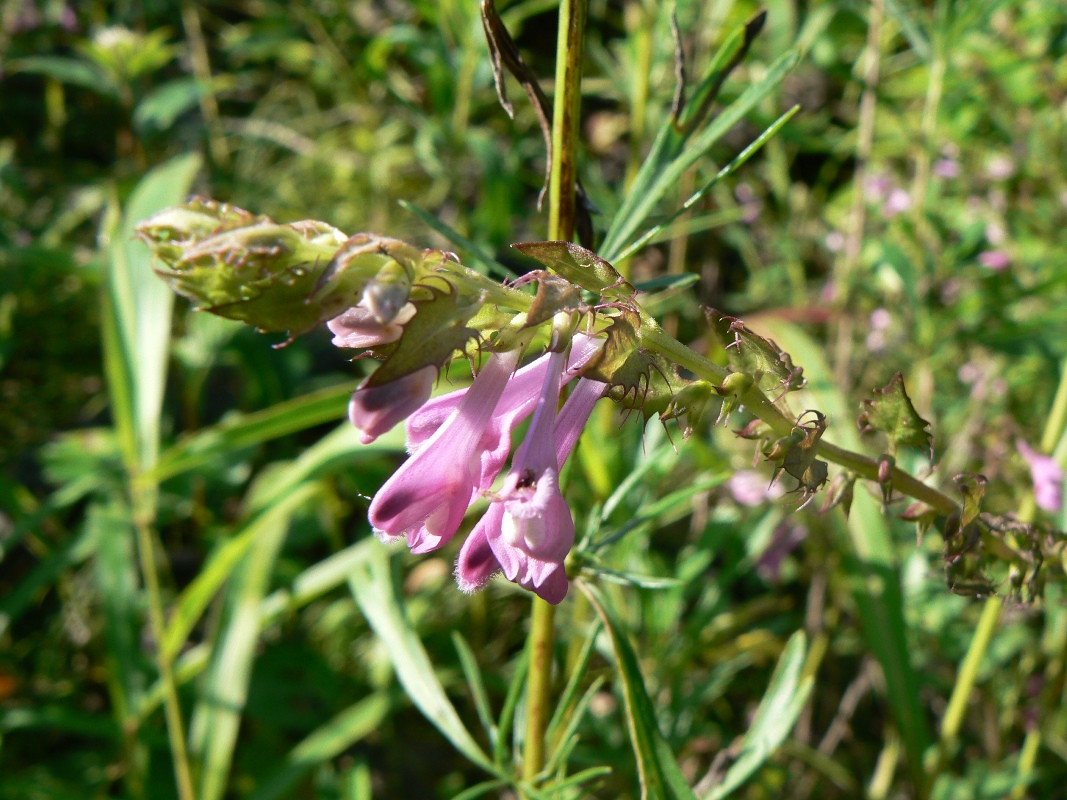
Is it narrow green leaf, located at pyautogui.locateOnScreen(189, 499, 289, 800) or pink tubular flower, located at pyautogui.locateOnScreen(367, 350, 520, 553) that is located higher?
pink tubular flower, located at pyautogui.locateOnScreen(367, 350, 520, 553)

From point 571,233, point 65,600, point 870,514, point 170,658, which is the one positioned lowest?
point 65,600

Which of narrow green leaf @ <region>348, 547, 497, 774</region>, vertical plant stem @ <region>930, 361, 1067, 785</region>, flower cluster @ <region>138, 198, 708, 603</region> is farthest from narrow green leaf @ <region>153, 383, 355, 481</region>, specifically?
vertical plant stem @ <region>930, 361, 1067, 785</region>

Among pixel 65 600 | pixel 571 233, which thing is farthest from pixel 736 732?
pixel 65 600

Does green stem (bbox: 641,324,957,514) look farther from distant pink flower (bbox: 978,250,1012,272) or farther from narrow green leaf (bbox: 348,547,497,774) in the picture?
distant pink flower (bbox: 978,250,1012,272)

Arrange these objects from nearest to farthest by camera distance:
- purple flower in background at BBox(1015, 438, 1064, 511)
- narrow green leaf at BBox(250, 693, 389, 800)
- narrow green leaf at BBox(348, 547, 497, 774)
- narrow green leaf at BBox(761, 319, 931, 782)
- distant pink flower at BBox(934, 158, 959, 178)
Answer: narrow green leaf at BBox(348, 547, 497, 774), purple flower in background at BBox(1015, 438, 1064, 511), narrow green leaf at BBox(761, 319, 931, 782), narrow green leaf at BBox(250, 693, 389, 800), distant pink flower at BBox(934, 158, 959, 178)

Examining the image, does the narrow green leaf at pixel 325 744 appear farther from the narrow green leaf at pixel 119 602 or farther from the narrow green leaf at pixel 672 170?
the narrow green leaf at pixel 672 170

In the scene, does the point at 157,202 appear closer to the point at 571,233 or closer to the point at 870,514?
the point at 571,233

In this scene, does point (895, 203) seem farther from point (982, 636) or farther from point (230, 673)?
point (230, 673)

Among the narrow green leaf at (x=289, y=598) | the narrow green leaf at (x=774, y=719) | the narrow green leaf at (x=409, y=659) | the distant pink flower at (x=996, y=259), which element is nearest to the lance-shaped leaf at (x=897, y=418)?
the narrow green leaf at (x=774, y=719)
